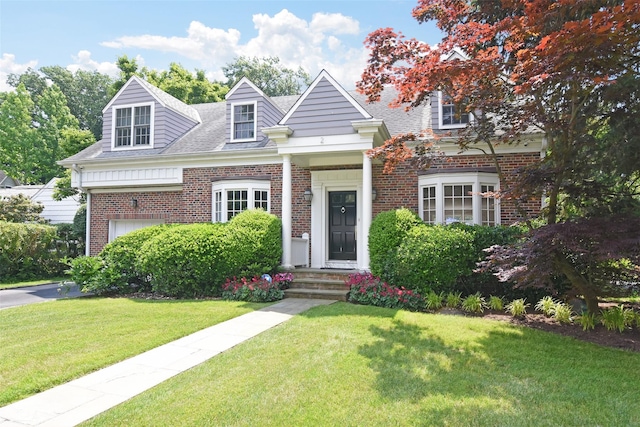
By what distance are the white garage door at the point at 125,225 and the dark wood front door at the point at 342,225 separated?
6.27m

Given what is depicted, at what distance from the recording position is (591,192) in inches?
245

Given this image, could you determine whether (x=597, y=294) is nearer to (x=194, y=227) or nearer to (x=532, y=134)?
(x=532, y=134)

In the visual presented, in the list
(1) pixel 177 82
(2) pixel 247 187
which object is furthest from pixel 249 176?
(1) pixel 177 82

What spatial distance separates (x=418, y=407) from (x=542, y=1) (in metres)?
5.34

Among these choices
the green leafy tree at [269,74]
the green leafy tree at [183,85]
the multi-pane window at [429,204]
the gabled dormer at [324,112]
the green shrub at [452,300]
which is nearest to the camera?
the green shrub at [452,300]

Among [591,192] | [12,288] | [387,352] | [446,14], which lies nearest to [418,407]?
[387,352]

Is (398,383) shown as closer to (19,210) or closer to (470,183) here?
(470,183)

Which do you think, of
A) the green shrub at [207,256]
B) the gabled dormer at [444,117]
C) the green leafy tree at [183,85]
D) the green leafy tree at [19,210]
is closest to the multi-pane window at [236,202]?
the green shrub at [207,256]

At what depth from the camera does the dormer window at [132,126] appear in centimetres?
1320

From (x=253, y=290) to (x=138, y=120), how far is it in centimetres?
842

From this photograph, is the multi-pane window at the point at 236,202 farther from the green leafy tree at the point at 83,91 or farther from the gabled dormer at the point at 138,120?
the green leafy tree at the point at 83,91

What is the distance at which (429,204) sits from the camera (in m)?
10.3

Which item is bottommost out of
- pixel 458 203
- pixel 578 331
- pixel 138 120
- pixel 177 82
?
pixel 578 331

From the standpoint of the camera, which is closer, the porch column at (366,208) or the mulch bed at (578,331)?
the mulch bed at (578,331)
